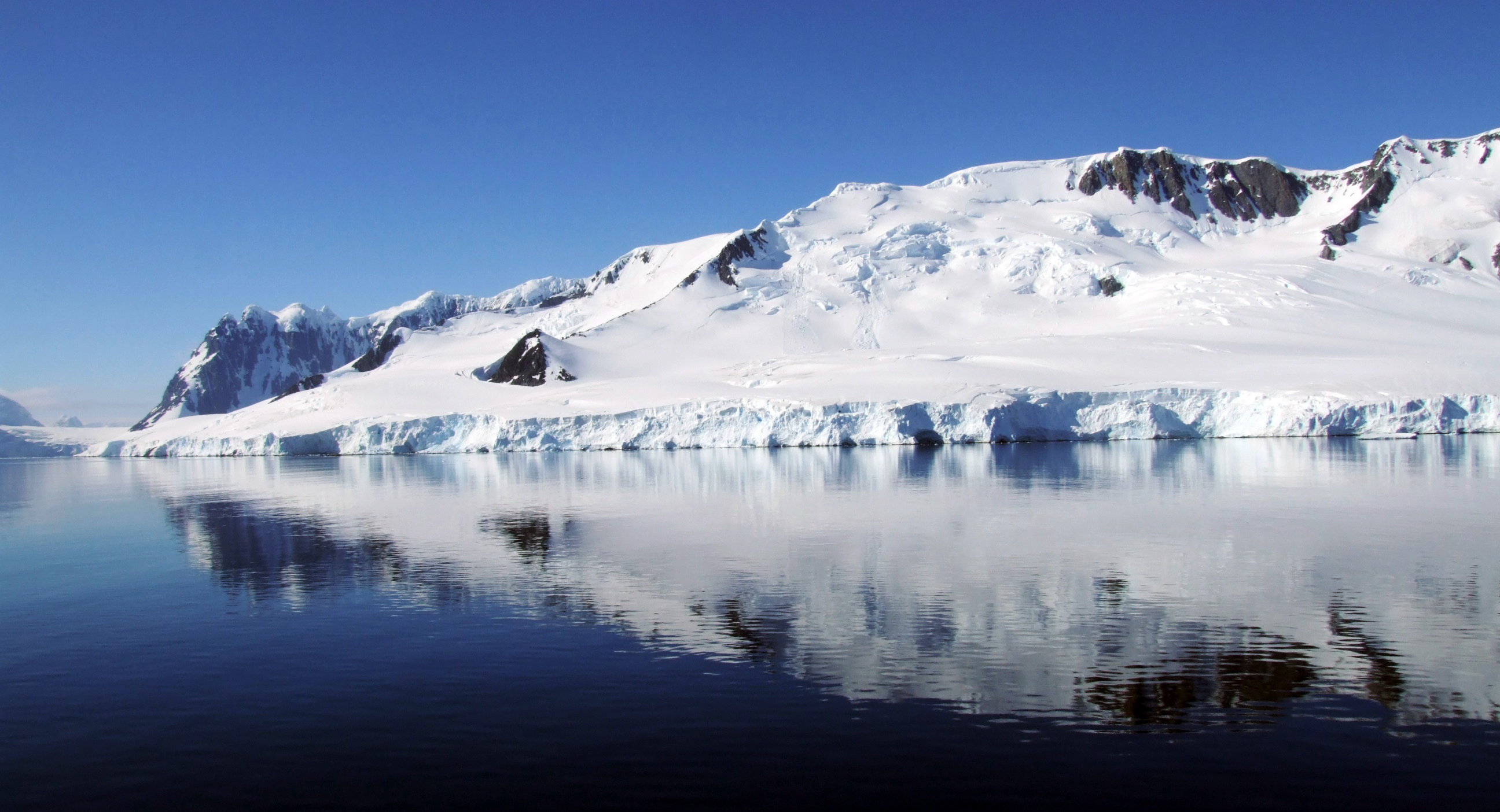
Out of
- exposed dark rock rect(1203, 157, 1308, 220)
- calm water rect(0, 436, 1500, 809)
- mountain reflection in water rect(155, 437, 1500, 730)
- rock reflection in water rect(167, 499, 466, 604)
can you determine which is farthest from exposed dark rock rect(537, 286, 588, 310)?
calm water rect(0, 436, 1500, 809)

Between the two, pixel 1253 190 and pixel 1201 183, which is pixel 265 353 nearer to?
pixel 1201 183

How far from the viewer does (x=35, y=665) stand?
11.1m

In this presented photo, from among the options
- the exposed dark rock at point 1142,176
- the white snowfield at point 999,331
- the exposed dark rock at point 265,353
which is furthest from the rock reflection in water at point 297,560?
the exposed dark rock at point 265,353

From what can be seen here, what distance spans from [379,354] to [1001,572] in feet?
327

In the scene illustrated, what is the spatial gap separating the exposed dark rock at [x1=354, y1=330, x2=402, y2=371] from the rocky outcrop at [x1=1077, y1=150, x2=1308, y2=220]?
242 feet

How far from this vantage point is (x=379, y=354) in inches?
4114

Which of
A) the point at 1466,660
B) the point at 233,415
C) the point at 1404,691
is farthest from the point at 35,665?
the point at 233,415

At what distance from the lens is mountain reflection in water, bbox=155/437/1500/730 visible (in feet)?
31.9

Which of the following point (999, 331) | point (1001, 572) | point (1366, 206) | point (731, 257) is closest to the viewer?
point (1001, 572)

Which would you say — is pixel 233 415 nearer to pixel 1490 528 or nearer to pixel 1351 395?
pixel 1351 395

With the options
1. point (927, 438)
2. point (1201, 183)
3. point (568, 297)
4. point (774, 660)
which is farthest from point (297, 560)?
point (1201, 183)

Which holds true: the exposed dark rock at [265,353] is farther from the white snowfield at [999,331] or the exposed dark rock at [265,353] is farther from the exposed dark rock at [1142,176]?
the exposed dark rock at [1142,176]

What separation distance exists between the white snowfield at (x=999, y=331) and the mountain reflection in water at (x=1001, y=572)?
19614 millimetres

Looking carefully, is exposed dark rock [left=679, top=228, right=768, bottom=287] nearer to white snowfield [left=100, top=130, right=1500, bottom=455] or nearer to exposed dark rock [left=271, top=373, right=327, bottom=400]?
white snowfield [left=100, top=130, right=1500, bottom=455]
